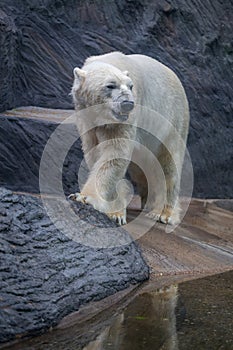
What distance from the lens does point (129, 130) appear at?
21.1ft

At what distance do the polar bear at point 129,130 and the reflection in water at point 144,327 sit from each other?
1.01 m

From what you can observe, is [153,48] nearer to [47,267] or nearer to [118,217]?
[118,217]

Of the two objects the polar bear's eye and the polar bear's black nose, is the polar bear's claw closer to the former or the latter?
the polar bear's black nose

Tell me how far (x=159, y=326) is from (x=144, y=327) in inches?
4.4

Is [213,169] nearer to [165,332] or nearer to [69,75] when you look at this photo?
[69,75]

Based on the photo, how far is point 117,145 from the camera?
6.36m

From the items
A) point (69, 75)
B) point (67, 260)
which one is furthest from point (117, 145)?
point (69, 75)

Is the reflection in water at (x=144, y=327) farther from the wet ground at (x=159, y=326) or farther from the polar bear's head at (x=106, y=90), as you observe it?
the polar bear's head at (x=106, y=90)

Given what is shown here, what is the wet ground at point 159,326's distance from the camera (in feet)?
15.2

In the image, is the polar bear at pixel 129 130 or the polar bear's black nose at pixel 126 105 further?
the polar bear at pixel 129 130

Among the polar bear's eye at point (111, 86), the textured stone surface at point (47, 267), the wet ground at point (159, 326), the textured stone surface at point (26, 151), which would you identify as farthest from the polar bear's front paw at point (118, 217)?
the textured stone surface at point (26, 151)

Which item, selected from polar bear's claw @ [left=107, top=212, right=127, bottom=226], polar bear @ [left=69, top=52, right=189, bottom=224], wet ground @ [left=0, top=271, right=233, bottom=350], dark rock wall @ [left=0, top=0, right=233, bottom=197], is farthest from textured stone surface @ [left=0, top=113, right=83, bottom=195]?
wet ground @ [left=0, top=271, right=233, bottom=350]

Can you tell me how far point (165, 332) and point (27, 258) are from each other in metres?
1.05

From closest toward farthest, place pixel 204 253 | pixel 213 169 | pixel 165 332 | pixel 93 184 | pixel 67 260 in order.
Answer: pixel 165 332 → pixel 67 260 → pixel 93 184 → pixel 204 253 → pixel 213 169
